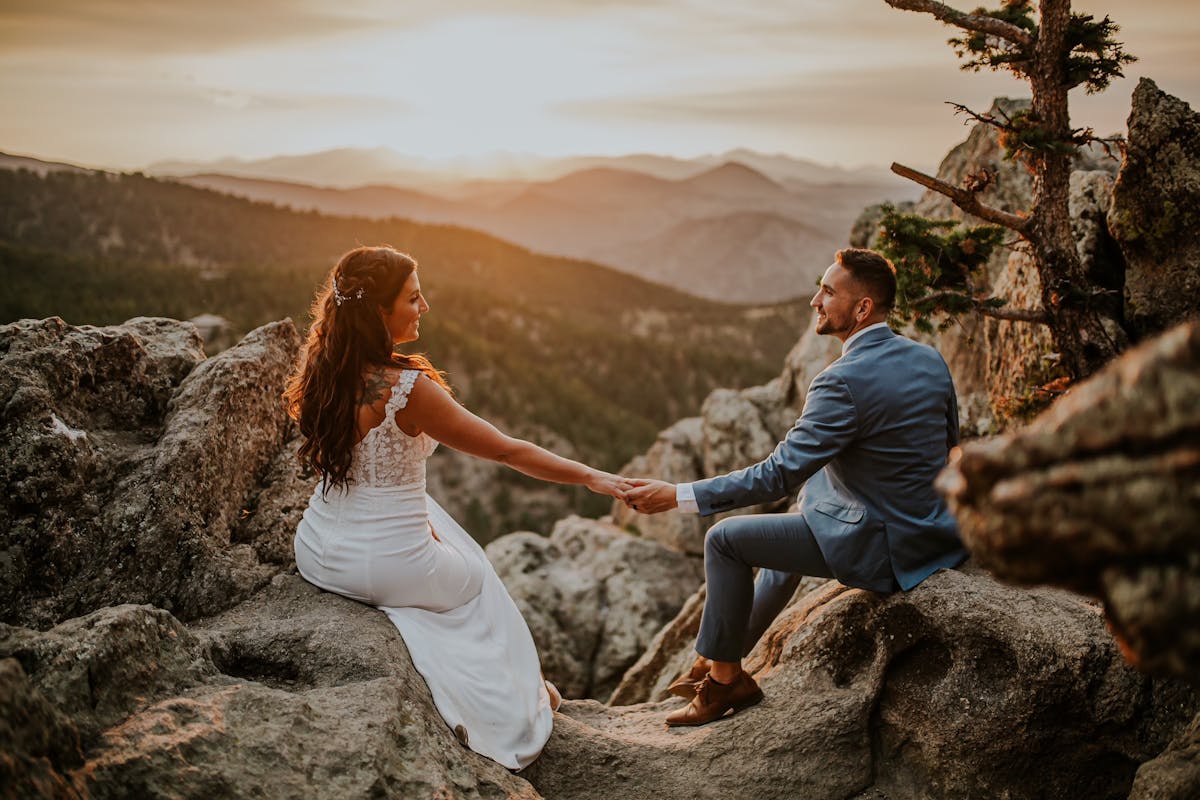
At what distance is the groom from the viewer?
200 inches

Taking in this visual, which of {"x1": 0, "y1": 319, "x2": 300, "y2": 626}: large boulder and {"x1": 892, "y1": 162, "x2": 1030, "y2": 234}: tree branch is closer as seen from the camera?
{"x1": 0, "y1": 319, "x2": 300, "y2": 626}: large boulder

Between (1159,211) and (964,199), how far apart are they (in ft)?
6.22

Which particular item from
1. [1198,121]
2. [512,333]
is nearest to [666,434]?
[1198,121]

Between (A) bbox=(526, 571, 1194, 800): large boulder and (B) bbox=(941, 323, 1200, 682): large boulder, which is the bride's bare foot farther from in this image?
→ (B) bbox=(941, 323, 1200, 682): large boulder

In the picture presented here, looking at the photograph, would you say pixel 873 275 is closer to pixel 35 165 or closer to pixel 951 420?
pixel 951 420

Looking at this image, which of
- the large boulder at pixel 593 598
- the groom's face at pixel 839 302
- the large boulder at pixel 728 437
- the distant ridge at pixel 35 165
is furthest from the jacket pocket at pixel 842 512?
the distant ridge at pixel 35 165

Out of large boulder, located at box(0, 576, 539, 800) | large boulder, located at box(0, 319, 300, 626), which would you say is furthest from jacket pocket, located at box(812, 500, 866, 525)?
large boulder, located at box(0, 319, 300, 626)

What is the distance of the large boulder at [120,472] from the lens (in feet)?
16.4

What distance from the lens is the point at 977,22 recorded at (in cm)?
658

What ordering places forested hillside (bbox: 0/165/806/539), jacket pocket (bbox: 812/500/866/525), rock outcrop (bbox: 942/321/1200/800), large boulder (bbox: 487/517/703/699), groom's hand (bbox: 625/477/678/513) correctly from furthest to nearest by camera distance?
1. forested hillside (bbox: 0/165/806/539)
2. large boulder (bbox: 487/517/703/699)
3. groom's hand (bbox: 625/477/678/513)
4. jacket pocket (bbox: 812/500/866/525)
5. rock outcrop (bbox: 942/321/1200/800)

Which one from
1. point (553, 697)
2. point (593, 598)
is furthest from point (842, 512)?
point (593, 598)

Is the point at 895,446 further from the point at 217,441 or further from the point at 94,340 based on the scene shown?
the point at 94,340

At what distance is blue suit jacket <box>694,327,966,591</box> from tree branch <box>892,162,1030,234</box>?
69.4 inches

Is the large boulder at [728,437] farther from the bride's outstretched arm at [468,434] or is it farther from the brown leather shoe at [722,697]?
the bride's outstretched arm at [468,434]
